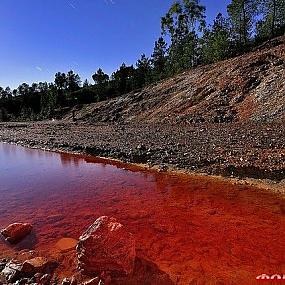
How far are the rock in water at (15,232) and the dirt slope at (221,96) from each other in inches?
698

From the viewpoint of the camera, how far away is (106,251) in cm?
646

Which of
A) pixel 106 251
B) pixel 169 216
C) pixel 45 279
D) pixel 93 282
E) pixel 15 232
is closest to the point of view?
pixel 93 282

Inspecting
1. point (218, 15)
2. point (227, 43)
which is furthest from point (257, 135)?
point (218, 15)

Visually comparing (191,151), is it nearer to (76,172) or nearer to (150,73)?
(76,172)

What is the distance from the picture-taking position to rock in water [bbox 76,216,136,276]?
6.41 metres

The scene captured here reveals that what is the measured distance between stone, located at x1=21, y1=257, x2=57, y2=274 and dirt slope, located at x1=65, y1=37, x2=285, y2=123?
60.9ft

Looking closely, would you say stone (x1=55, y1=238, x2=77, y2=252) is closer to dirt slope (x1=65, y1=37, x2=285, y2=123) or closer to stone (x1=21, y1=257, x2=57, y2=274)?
stone (x1=21, y1=257, x2=57, y2=274)

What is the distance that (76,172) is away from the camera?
16.6m

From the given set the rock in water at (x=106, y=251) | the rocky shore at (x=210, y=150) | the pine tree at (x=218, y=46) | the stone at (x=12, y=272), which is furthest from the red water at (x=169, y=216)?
the pine tree at (x=218, y=46)

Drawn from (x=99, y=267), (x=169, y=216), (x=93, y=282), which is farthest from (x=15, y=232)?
(x=169, y=216)

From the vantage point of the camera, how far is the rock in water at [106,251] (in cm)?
641

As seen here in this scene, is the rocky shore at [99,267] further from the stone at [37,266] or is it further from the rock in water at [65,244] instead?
the rock in water at [65,244]

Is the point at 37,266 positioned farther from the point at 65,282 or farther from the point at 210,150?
the point at 210,150

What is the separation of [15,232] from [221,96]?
24.7 metres
